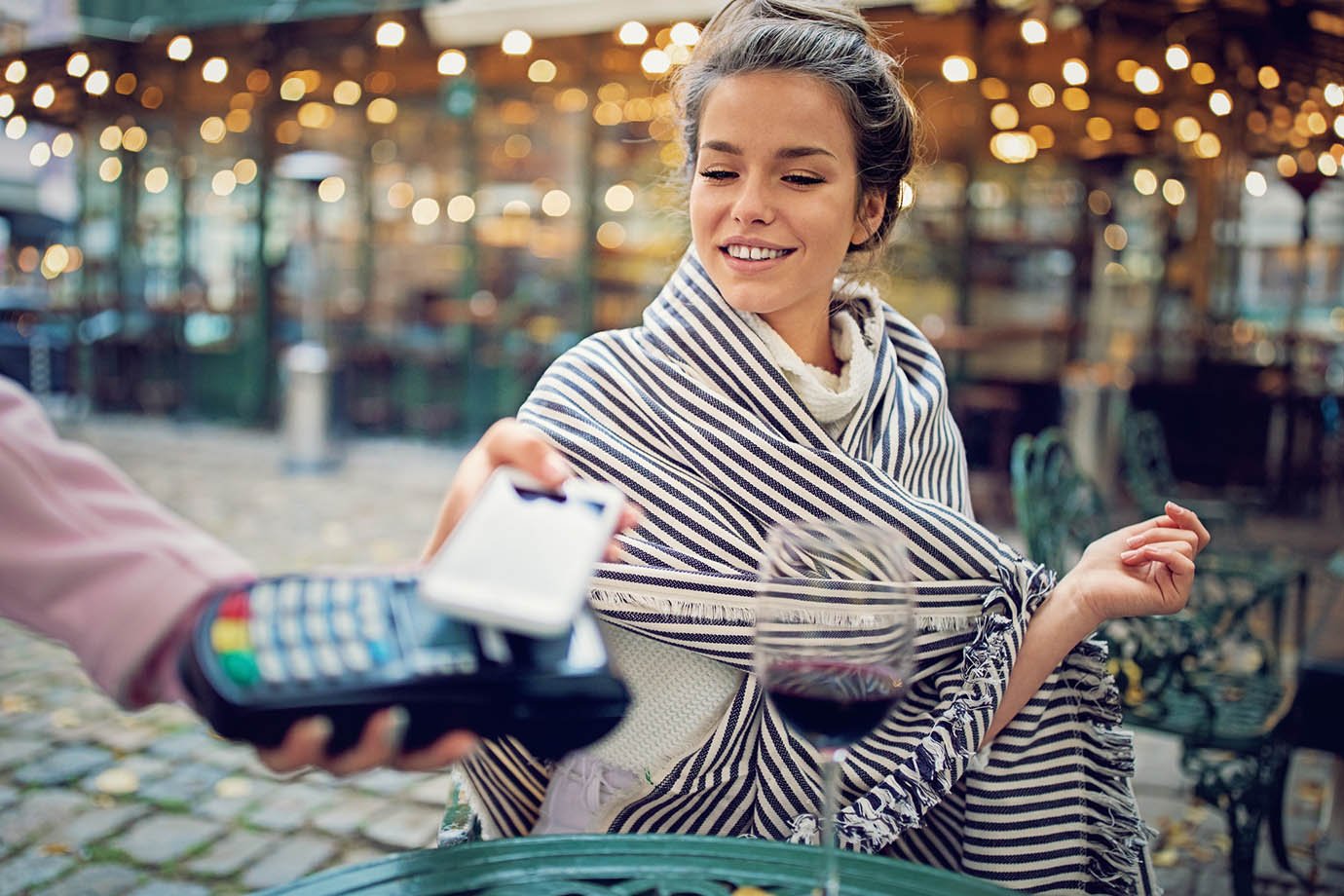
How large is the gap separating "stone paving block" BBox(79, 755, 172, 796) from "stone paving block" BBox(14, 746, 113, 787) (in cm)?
4

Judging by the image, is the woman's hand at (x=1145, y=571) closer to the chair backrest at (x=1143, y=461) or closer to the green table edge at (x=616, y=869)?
the green table edge at (x=616, y=869)

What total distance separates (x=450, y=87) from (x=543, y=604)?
9.89m

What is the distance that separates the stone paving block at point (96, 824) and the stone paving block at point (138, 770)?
155mm

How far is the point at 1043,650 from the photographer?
5.75 feet

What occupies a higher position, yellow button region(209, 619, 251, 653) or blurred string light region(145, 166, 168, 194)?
blurred string light region(145, 166, 168, 194)

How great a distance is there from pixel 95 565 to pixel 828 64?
1.39 metres

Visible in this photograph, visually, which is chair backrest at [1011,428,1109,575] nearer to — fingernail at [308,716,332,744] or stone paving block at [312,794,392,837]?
stone paving block at [312,794,392,837]

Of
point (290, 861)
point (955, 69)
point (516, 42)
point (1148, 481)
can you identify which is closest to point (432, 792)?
point (290, 861)

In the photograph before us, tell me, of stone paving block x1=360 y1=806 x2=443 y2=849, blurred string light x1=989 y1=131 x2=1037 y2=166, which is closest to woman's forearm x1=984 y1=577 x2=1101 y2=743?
stone paving block x1=360 y1=806 x2=443 y2=849

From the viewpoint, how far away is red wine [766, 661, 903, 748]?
108cm

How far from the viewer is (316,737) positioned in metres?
0.91

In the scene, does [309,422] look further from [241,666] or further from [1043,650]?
[241,666]

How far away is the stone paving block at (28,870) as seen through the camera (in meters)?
2.79

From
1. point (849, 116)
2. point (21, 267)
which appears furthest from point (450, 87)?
point (21, 267)
